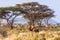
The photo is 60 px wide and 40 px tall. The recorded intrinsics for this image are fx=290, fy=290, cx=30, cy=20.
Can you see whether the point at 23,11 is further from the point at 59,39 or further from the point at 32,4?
the point at 59,39

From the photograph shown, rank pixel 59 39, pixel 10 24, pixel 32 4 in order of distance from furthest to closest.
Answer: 1. pixel 32 4
2. pixel 10 24
3. pixel 59 39

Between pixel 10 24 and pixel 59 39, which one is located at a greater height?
pixel 59 39

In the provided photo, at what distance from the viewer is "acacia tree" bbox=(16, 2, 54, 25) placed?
1721 inches


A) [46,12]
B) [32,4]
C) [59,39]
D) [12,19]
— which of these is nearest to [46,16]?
[46,12]

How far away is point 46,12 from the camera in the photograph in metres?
45.8

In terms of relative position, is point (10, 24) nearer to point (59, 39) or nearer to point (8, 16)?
point (8, 16)

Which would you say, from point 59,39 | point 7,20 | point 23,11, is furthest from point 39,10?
point 59,39

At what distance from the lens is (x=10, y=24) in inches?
1545

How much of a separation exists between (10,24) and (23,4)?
555 centimetres

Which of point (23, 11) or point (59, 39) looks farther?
point (23, 11)

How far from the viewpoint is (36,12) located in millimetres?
45562

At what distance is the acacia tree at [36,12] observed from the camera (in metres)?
43.7

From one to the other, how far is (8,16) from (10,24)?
208 centimetres

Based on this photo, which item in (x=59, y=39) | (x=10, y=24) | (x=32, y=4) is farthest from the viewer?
(x=32, y=4)
